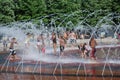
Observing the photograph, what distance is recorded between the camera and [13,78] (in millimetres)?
17797

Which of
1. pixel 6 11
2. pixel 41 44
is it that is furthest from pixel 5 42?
pixel 41 44

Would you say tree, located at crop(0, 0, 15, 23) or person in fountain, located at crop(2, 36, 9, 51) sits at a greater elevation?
tree, located at crop(0, 0, 15, 23)

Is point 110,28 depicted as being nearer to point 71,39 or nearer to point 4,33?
point 4,33

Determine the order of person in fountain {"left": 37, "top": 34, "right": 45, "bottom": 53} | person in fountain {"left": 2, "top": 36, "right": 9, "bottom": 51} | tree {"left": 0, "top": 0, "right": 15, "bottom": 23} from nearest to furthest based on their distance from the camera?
person in fountain {"left": 37, "top": 34, "right": 45, "bottom": 53}
person in fountain {"left": 2, "top": 36, "right": 9, "bottom": 51}
tree {"left": 0, "top": 0, "right": 15, "bottom": 23}

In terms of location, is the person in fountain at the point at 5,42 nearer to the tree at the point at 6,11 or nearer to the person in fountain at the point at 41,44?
the tree at the point at 6,11

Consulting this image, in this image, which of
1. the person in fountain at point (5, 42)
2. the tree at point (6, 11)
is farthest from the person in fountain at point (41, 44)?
the tree at point (6, 11)

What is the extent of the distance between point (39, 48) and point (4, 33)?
1723cm

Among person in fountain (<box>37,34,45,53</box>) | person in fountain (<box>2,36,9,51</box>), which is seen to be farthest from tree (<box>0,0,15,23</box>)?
person in fountain (<box>37,34,45,53</box>)

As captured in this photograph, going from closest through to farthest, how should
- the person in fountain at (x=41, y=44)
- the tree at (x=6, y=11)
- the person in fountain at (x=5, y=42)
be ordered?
the person in fountain at (x=41, y=44) < the person in fountain at (x=5, y=42) < the tree at (x=6, y=11)

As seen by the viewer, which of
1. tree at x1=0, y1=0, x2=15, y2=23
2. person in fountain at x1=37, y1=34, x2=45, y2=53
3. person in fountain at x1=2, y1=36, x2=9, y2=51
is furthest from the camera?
tree at x1=0, y1=0, x2=15, y2=23

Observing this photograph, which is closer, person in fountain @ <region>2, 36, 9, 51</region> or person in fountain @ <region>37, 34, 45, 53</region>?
person in fountain @ <region>37, 34, 45, 53</region>

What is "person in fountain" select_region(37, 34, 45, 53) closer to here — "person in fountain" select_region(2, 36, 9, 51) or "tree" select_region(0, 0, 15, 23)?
"person in fountain" select_region(2, 36, 9, 51)

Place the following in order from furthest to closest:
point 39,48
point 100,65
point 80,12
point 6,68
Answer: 1. point 80,12
2. point 39,48
3. point 6,68
4. point 100,65

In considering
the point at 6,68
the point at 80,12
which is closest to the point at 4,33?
the point at 80,12
